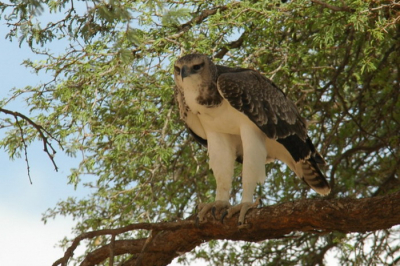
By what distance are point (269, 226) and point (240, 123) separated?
1.21 meters

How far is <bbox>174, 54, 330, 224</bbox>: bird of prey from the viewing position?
17.0ft

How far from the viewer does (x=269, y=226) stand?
4.38 m

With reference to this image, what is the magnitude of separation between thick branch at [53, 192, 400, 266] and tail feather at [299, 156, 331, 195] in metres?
1.16

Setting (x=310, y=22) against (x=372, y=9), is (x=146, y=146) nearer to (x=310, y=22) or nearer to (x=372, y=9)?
(x=310, y=22)

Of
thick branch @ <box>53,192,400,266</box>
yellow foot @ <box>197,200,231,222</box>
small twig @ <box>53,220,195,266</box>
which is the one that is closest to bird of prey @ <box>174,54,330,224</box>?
yellow foot @ <box>197,200,231,222</box>

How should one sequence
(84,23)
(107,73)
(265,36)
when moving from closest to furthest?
(84,23) → (107,73) → (265,36)

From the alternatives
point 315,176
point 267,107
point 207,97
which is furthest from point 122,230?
point 315,176

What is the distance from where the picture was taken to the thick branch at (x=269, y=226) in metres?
3.90

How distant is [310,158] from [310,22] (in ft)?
4.88

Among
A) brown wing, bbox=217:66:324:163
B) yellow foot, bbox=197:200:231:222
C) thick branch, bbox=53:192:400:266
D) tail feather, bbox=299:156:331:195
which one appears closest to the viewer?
thick branch, bbox=53:192:400:266

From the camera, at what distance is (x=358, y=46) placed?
22.1 feet

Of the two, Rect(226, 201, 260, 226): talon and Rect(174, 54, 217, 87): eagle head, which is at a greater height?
Rect(174, 54, 217, 87): eagle head

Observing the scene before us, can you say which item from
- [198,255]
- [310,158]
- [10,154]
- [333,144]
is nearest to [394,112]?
[333,144]

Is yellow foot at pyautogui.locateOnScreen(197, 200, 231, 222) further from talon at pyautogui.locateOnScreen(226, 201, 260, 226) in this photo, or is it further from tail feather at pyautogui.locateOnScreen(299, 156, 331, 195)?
tail feather at pyautogui.locateOnScreen(299, 156, 331, 195)
